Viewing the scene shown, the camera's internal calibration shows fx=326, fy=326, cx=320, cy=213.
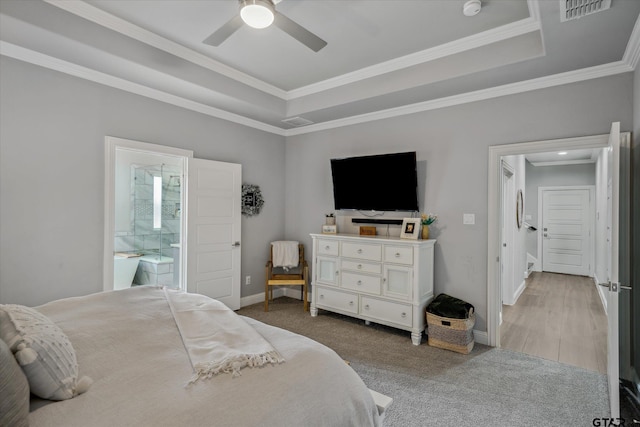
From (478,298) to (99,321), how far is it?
3.37m

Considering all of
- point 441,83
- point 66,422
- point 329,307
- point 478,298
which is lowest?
point 329,307

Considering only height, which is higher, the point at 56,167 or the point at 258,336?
the point at 56,167

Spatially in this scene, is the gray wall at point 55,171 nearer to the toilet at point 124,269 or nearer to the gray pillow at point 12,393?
the toilet at point 124,269

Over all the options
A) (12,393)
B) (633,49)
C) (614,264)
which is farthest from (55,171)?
(633,49)

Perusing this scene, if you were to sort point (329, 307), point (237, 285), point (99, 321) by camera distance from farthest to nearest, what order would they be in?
point (237, 285)
point (329, 307)
point (99, 321)

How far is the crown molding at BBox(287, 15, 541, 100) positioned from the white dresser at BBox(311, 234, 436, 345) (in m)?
1.83

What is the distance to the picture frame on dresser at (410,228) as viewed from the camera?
366 centimetres

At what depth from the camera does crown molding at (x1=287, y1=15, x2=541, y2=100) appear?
2701mm

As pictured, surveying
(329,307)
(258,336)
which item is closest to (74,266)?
(258,336)

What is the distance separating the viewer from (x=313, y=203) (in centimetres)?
490

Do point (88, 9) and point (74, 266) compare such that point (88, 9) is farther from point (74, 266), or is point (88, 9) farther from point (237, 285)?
point (237, 285)

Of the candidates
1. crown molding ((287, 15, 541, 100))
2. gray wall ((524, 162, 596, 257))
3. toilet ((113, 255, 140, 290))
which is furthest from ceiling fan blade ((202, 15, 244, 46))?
gray wall ((524, 162, 596, 257))

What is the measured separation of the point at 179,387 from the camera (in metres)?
1.19

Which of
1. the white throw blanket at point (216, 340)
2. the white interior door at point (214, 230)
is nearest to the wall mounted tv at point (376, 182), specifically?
the white interior door at point (214, 230)
